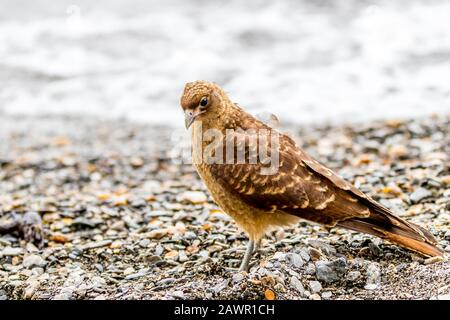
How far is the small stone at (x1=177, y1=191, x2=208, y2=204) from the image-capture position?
841cm

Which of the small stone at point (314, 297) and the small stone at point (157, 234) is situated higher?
the small stone at point (157, 234)

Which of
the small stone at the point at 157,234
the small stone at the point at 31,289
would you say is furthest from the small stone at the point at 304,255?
the small stone at the point at 31,289

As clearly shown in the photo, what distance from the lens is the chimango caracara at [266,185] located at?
600 centimetres

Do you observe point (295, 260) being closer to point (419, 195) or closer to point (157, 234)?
point (157, 234)

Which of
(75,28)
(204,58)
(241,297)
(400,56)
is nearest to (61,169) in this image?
(241,297)

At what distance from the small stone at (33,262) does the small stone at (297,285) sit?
2.49m

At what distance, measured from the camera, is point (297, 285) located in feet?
19.0

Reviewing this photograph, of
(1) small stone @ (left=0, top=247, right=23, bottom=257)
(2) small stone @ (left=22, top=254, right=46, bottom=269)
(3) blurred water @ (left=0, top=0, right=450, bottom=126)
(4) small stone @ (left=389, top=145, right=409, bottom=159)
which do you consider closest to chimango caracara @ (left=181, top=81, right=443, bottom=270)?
(2) small stone @ (left=22, top=254, right=46, bottom=269)

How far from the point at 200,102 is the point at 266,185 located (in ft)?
2.98

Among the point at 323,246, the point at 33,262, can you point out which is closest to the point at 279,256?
the point at 323,246

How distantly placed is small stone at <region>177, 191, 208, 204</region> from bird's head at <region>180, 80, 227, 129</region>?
215 cm

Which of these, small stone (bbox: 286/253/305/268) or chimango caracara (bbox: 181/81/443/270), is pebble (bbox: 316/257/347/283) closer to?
small stone (bbox: 286/253/305/268)

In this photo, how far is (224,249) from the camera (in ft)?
22.8

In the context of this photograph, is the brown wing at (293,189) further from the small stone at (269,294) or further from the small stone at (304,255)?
the small stone at (269,294)
